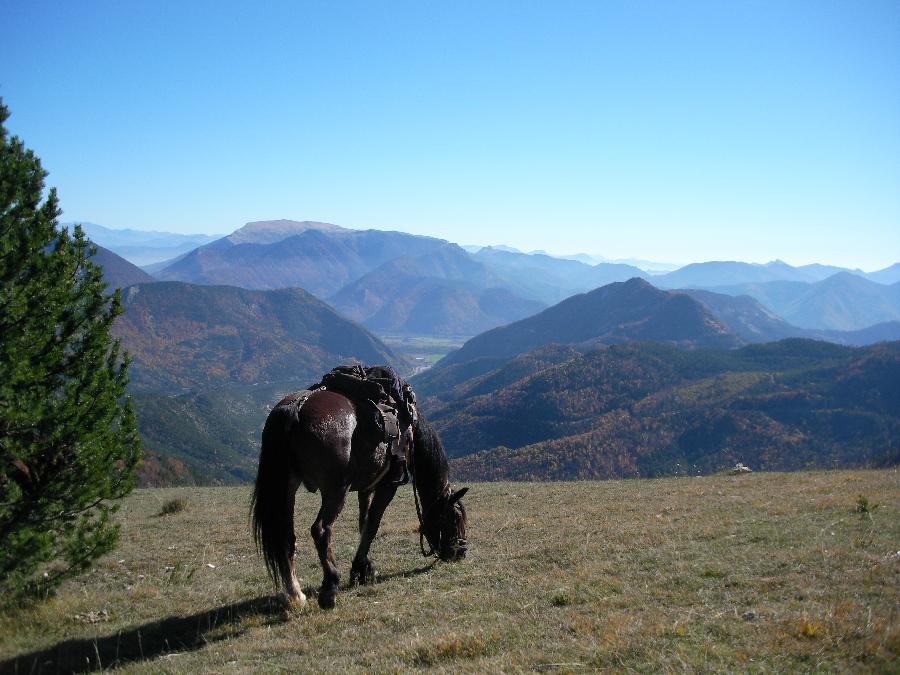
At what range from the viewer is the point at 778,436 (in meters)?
110

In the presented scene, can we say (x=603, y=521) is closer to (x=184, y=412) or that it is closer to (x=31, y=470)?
(x=31, y=470)

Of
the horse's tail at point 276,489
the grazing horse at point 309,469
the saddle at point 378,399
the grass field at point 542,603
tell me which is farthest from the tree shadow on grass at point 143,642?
the saddle at point 378,399

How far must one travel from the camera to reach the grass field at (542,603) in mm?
4762

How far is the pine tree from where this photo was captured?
7.46 m

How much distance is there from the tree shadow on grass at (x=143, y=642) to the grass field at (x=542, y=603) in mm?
24

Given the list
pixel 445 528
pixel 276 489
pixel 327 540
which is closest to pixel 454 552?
pixel 445 528

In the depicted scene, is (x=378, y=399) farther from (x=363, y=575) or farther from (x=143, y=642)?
(x=143, y=642)

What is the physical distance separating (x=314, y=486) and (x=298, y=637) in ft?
5.49

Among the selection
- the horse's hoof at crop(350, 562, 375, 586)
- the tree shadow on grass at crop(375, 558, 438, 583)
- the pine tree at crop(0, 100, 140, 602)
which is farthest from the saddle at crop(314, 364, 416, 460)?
the pine tree at crop(0, 100, 140, 602)

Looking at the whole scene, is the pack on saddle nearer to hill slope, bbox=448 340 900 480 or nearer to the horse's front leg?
the horse's front leg

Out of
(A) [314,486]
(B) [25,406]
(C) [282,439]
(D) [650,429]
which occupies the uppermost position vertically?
(B) [25,406]

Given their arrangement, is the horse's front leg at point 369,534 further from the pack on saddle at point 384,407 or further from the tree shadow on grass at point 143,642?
the tree shadow on grass at point 143,642

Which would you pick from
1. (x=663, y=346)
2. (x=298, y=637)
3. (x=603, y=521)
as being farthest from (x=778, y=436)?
(x=298, y=637)

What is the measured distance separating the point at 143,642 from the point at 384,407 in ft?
12.6
